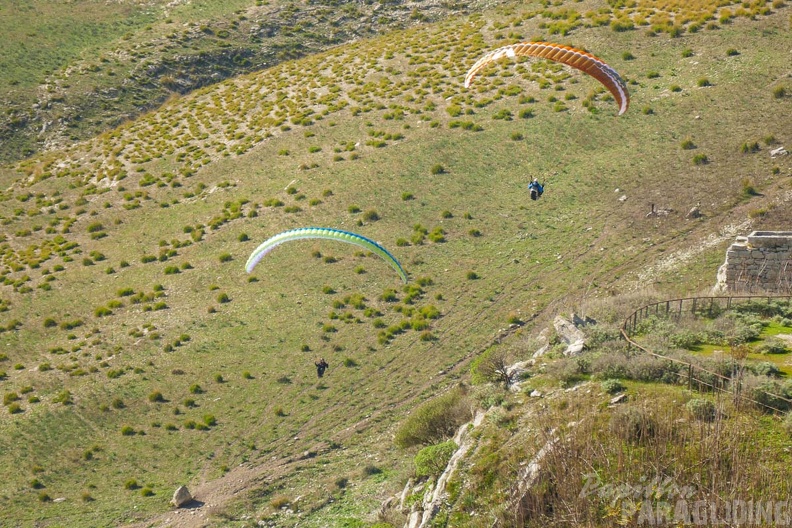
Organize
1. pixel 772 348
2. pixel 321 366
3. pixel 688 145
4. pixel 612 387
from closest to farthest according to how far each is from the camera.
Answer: pixel 612 387
pixel 772 348
pixel 321 366
pixel 688 145

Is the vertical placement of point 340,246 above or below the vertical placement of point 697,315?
below

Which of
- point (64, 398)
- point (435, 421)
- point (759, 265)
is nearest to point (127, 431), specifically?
point (64, 398)

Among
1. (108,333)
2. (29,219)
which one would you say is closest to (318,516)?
(108,333)

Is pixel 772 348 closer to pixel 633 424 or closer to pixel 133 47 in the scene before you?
pixel 633 424

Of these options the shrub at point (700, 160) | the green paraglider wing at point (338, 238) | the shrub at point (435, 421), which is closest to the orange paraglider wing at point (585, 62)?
the green paraglider wing at point (338, 238)

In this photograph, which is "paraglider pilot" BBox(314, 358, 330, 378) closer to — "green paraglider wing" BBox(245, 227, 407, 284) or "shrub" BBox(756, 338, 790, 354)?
"green paraglider wing" BBox(245, 227, 407, 284)

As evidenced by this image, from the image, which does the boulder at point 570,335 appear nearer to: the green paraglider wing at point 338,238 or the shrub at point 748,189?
the green paraglider wing at point 338,238

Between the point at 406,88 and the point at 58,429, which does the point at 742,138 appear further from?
the point at 58,429
